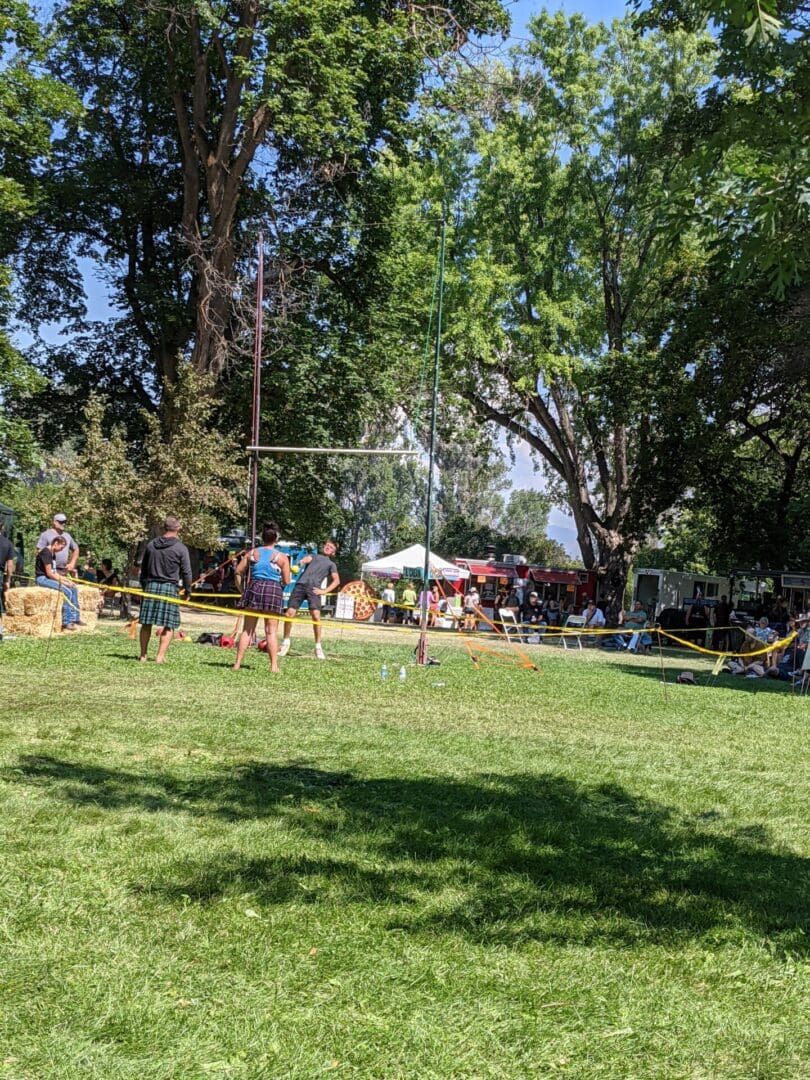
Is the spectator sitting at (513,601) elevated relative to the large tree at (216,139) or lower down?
lower down

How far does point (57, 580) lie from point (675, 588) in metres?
26.3

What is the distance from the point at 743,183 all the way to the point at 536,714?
6.06 m

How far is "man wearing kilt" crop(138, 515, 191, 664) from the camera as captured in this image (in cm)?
1170

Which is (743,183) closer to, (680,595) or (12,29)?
(12,29)

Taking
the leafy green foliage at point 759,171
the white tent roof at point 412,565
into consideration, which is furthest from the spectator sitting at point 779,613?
the leafy green foliage at point 759,171

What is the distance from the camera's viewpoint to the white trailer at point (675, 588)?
120ft

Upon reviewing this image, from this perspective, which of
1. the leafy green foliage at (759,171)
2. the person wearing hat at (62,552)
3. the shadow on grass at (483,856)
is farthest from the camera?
the person wearing hat at (62,552)

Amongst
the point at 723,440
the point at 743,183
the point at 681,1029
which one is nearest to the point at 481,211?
the point at 723,440

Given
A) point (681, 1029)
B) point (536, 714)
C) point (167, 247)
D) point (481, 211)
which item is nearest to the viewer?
point (681, 1029)

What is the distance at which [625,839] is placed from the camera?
17.6 feet

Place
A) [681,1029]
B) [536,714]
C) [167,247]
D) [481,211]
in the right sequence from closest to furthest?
Result: [681,1029] → [536,714] → [167,247] → [481,211]

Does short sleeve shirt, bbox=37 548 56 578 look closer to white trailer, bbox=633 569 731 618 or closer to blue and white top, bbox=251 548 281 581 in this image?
blue and white top, bbox=251 548 281 581

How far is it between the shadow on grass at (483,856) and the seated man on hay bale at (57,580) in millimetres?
9406

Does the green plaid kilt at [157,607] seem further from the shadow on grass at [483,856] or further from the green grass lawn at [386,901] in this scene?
the shadow on grass at [483,856]
